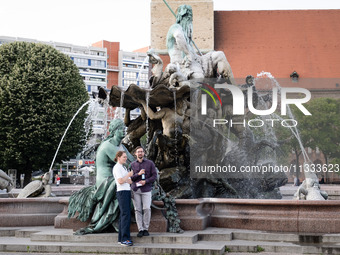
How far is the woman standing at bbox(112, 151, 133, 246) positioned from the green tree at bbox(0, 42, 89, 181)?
22112 mm

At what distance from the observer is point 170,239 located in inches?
284

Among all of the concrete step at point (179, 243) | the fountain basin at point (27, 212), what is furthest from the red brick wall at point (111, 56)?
the concrete step at point (179, 243)

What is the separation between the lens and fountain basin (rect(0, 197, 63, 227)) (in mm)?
8906

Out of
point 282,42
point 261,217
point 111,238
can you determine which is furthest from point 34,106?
point 282,42

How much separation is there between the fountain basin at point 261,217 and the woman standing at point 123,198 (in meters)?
0.75

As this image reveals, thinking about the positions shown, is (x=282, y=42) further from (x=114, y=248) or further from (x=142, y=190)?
(x=114, y=248)

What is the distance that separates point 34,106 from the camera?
28.8 m

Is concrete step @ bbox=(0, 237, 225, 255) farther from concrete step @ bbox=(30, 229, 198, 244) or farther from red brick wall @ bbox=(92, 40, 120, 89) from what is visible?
red brick wall @ bbox=(92, 40, 120, 89)

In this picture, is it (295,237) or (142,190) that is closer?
(142,190)

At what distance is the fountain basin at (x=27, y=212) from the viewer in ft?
29.2

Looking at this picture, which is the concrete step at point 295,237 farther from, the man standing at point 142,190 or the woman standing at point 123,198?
the woman standing at point 123,198

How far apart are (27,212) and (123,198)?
2838 millimetres

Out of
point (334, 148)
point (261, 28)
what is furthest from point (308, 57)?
point (334, 148)

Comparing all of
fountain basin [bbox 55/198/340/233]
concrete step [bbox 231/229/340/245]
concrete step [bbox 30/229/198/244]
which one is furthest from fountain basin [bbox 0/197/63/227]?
concrete step [bbox 231/229/340/245]
